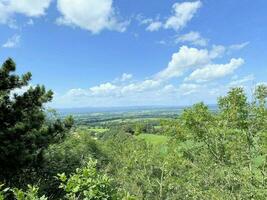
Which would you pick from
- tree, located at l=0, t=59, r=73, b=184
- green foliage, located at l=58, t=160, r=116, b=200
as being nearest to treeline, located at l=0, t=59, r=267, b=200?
tree, located at l=0, t=59, r=73, b=184

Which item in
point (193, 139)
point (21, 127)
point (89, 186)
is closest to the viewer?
point (89, 186)

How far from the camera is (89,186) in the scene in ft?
15.4

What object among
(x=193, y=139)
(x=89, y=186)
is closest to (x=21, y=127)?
(x=193, y=139)

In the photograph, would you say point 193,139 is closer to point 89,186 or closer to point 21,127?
point 21,127

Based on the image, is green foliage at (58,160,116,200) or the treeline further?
the treeline

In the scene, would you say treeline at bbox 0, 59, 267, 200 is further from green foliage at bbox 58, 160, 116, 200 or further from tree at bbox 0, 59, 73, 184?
green foliage at bbox 58, 160, 116, 200

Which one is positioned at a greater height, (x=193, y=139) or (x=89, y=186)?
(x=89, y=186)

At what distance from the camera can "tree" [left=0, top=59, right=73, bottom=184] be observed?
1319cm

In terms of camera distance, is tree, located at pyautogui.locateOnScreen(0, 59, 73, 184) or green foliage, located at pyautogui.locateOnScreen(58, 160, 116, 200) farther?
tree, located at pyautogui.locateOnScreen(0, 59, 73, 184)

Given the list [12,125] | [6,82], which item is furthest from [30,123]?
[6,82]

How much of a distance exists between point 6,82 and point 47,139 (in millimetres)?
2632

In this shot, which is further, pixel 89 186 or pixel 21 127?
pixel 21 127

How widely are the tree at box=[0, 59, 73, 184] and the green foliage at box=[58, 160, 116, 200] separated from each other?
8715 mm

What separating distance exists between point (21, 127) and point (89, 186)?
930cm
